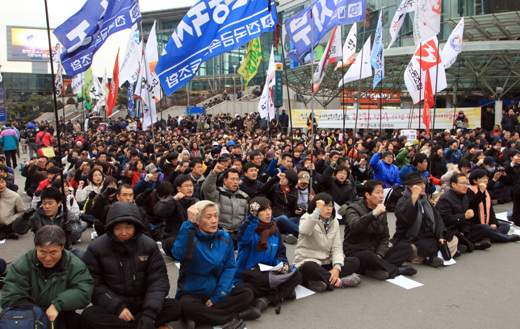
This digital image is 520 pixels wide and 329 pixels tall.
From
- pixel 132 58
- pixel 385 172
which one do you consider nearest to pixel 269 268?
pixel 385 172

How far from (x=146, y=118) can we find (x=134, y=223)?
7497 mm

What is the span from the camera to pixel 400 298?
185 inches

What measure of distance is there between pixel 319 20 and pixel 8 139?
40.4 ft

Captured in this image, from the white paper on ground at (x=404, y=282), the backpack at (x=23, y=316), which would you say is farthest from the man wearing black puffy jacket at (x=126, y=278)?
the white paper on ground at (x=404, y=282)

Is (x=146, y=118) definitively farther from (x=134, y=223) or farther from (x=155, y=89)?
(x=134, y=223)

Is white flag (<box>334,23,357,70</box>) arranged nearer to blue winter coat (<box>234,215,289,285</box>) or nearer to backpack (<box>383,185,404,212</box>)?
backpack (<box>383,185,404,212</box>)

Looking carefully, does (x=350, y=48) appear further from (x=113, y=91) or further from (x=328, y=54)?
(x=113, y=91)

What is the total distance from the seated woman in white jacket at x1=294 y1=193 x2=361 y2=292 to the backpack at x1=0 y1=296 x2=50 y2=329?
8.79ft

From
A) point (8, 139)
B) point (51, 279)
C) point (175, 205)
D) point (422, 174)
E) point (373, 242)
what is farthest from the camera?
point (8, 139)

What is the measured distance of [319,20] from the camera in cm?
887

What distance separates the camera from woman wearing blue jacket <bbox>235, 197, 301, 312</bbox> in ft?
14.8

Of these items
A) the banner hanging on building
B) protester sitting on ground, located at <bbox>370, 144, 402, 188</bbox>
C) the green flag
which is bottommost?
protester sitting on ground, located at <bbox>370, 144, 402, 188</bbox>

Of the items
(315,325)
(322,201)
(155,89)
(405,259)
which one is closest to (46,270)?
(315,325)

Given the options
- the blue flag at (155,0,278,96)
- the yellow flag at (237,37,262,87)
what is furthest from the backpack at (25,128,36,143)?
the blue flag at (155,0,278,96)
